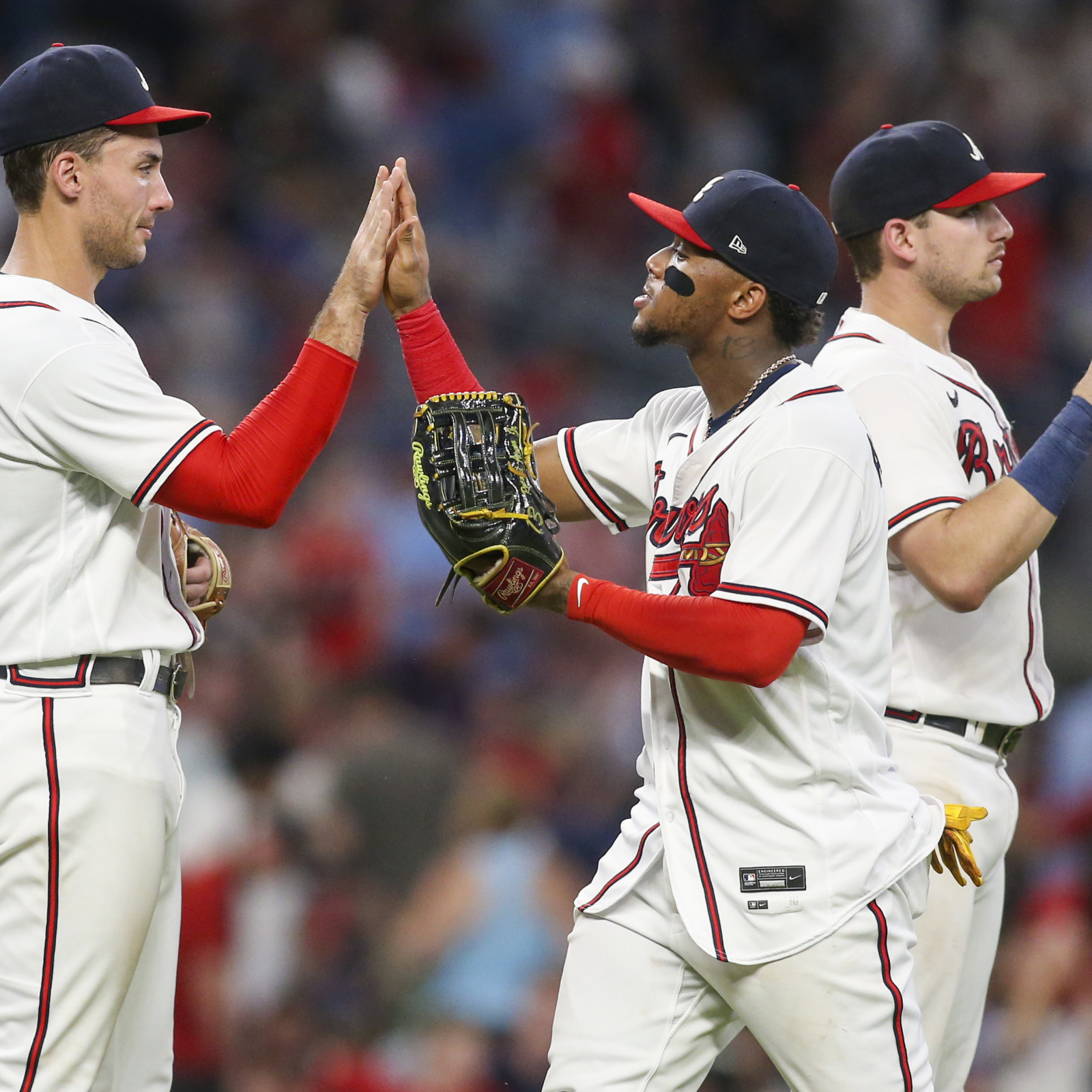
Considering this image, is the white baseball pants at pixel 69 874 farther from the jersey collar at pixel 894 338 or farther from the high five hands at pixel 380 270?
the jersey collar at pixel 894 338

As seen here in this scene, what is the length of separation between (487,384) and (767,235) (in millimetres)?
4683

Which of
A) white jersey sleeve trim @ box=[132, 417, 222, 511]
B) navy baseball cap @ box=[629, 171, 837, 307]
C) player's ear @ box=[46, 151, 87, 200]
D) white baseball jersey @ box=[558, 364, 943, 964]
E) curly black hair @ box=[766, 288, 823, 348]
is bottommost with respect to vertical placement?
white baseball jersey @ box=[558, 364, 943, 964]

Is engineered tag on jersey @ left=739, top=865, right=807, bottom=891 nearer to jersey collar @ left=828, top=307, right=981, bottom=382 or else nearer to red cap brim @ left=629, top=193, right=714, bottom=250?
red cap brim @ left=629, top=193, right=714, bottom=250

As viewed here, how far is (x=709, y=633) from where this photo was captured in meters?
2.42

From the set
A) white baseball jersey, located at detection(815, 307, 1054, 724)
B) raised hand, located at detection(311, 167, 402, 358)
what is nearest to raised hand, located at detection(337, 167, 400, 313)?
raised hand, located at detection(311, 167, 402, 358)

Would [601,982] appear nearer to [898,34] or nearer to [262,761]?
Answer: [262,761]

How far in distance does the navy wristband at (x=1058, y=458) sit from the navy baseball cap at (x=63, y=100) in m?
1.74

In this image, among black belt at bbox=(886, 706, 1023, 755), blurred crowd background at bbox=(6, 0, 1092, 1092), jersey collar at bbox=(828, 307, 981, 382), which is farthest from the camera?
blurred crowd background at bbox=(6, 0, 1092, 1092)

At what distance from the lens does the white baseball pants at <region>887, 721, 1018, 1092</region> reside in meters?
3.02

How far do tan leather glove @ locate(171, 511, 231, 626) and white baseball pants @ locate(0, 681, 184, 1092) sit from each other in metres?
0.38

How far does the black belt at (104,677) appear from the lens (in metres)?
2.54

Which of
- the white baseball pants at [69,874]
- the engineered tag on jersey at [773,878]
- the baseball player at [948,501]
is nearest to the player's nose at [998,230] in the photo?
the baseball player at [948,501]

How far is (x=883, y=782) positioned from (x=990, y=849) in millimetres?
631

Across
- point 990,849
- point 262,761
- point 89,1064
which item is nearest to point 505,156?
point 262,761
